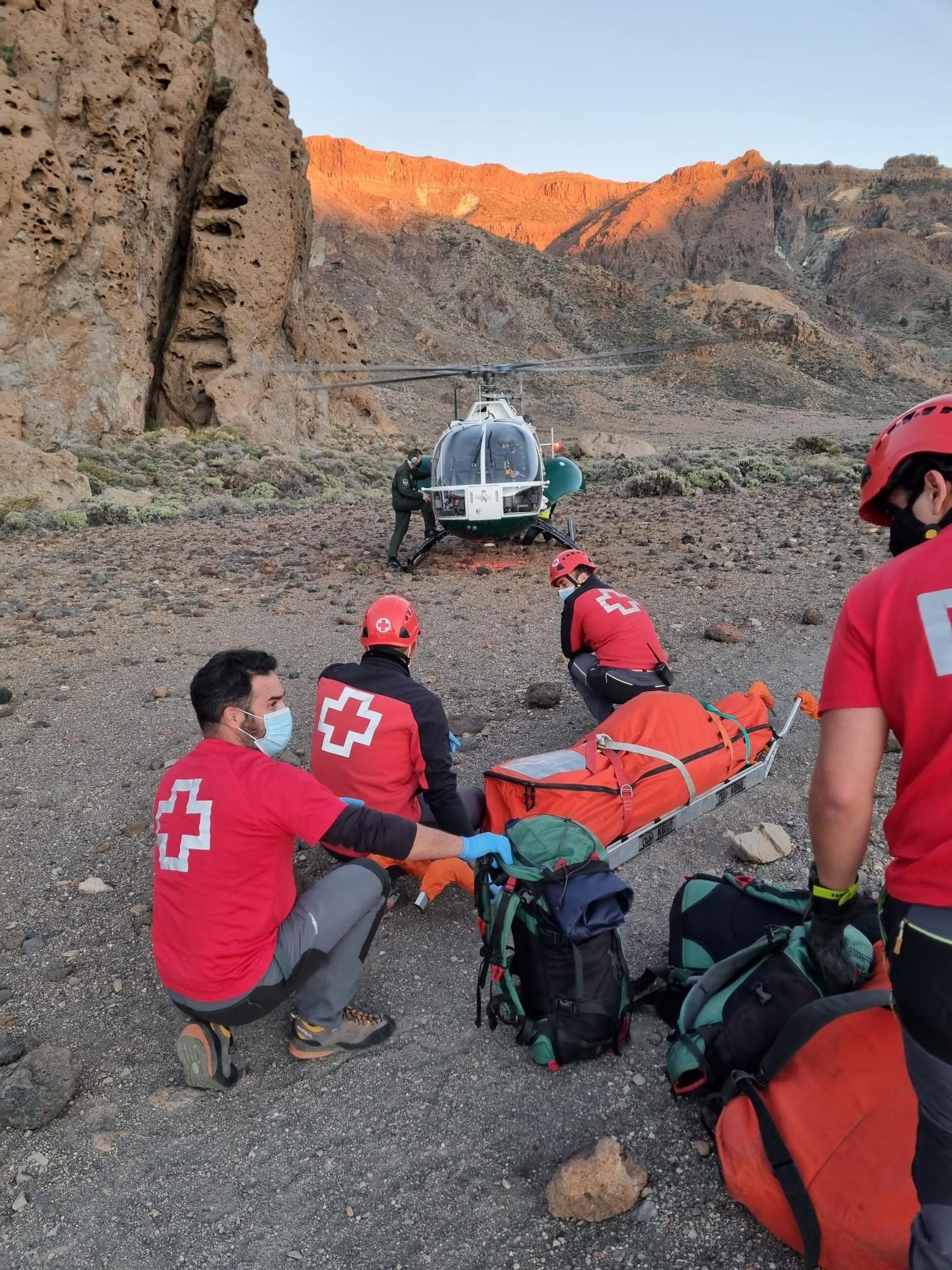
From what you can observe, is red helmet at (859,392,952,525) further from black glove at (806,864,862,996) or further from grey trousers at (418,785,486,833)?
grey trousers at (418,785,486,833)

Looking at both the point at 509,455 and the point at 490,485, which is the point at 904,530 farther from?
the point at 509,455

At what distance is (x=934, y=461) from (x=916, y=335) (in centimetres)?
8734

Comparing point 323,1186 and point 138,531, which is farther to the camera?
point 138,531

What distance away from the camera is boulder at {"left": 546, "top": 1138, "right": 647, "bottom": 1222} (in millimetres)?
2145

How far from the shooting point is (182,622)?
787 cm

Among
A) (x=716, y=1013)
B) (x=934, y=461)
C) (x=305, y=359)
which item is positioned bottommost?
(x=716, y=1013)

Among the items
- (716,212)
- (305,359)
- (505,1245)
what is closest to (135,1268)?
(505,1245)

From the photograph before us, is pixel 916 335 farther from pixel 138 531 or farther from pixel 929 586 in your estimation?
pixel 929 586

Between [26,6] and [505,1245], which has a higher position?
[26,6]

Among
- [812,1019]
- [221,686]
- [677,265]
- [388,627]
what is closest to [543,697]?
[388,627]

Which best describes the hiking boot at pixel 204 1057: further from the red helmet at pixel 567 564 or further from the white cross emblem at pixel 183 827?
the red helmet at pixel 567 564

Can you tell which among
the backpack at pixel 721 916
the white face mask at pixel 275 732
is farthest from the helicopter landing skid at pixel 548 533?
the white face mask at pixel 275 732

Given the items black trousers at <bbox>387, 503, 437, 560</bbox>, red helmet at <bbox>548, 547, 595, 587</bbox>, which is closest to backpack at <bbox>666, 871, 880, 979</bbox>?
red helmet at <bbox>548, 547, 595, 587</bbox>

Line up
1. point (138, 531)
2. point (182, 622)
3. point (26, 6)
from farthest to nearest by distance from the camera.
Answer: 1. point (26, 6)
2. point (138, 531)
3. point (182, 622)
